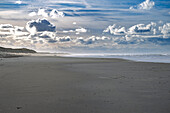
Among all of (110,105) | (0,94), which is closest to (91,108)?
(110,105)

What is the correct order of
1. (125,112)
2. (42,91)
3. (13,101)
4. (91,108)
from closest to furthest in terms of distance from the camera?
(125,112) → (91,108) → (13,101) → (42,91)

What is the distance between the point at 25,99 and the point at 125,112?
463cm

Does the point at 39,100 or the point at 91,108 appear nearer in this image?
the point at 91,108

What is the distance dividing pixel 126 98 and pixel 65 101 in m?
2.88

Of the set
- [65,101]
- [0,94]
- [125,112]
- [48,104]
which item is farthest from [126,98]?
[0,94]

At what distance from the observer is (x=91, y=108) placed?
334 inches

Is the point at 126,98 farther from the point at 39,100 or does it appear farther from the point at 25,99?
the point at 25,99

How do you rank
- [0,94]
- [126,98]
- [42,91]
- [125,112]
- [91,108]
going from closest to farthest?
1. [125,112]
2. [91,108]
3. [126,98]
4. [0,94]
5. [42,91]

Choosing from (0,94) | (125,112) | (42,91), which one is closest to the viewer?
(125,112)

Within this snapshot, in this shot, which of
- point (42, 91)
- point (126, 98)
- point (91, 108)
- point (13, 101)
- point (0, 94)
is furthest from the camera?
point (42, 91)

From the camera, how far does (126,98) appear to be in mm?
10070

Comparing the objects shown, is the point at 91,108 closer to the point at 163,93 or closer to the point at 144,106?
the point at 144,106

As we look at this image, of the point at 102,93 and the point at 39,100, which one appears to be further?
the point at 102,93

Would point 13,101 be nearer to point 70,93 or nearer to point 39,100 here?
point 39,100
